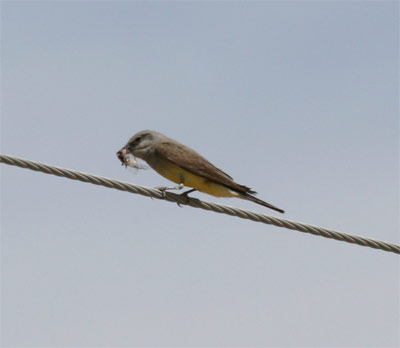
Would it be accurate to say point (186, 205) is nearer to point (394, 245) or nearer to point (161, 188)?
point (161, 188)

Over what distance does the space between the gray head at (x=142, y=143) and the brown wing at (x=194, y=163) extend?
0.64ft

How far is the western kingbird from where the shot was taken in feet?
35.5

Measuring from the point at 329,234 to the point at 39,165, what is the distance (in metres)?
2.83

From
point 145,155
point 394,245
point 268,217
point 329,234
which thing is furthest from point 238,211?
point 145,155

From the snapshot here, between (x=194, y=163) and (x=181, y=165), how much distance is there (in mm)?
195

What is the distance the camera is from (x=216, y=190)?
1089 cm

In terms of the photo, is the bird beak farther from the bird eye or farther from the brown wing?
the brown wing

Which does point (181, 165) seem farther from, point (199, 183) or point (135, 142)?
point (135, 142)

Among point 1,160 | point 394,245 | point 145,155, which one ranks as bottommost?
point 1,160

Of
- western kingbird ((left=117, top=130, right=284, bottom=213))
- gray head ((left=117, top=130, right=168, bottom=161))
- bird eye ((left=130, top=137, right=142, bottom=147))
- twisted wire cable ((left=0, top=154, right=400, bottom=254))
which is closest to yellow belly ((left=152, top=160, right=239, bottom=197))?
western kingbird ((left=117, top=130, right=284, bottom=213))

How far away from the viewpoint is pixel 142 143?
1190cm

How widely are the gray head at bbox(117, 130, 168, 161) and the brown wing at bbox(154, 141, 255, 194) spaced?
19 centimetres

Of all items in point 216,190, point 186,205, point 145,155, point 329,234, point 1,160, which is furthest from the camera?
point 145,155

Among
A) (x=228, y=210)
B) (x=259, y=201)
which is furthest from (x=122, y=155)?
(x=228, y=210)
